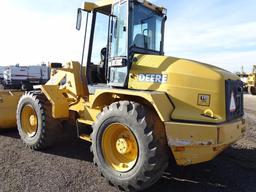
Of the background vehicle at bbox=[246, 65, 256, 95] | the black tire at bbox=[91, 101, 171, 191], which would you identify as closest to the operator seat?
the black tire at bbox=[91, 101, 171, 191]

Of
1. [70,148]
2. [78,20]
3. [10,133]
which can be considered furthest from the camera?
[10,133]

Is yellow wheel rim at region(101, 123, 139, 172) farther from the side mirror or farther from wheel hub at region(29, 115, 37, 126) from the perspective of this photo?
wheel hub at region(29, 115, 37, 126)

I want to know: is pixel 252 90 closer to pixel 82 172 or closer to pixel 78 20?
pixel 78 20

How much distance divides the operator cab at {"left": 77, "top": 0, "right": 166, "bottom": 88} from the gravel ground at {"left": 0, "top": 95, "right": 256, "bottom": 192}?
1.61m

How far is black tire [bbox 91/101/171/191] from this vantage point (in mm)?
4539

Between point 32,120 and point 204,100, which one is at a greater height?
point 204,100

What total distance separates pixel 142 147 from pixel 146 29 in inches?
94.1

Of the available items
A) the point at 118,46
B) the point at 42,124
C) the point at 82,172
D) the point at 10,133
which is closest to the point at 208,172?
the point at 82,172

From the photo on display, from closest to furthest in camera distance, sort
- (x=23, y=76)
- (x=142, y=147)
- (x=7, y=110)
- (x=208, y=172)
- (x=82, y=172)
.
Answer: (x=142, y=147), (x=82, y=172), (x=208, y=172), (x=7, y=110), (x=23, y=76)

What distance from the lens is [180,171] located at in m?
5.73

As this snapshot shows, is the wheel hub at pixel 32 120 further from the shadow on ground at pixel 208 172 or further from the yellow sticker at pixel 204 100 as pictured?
the yellow sticker at pixel 204 100

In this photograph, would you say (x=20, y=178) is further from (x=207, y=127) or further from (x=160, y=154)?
(x=207, y=127)

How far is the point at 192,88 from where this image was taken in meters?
4.70

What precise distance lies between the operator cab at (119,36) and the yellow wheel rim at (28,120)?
5.69ft
